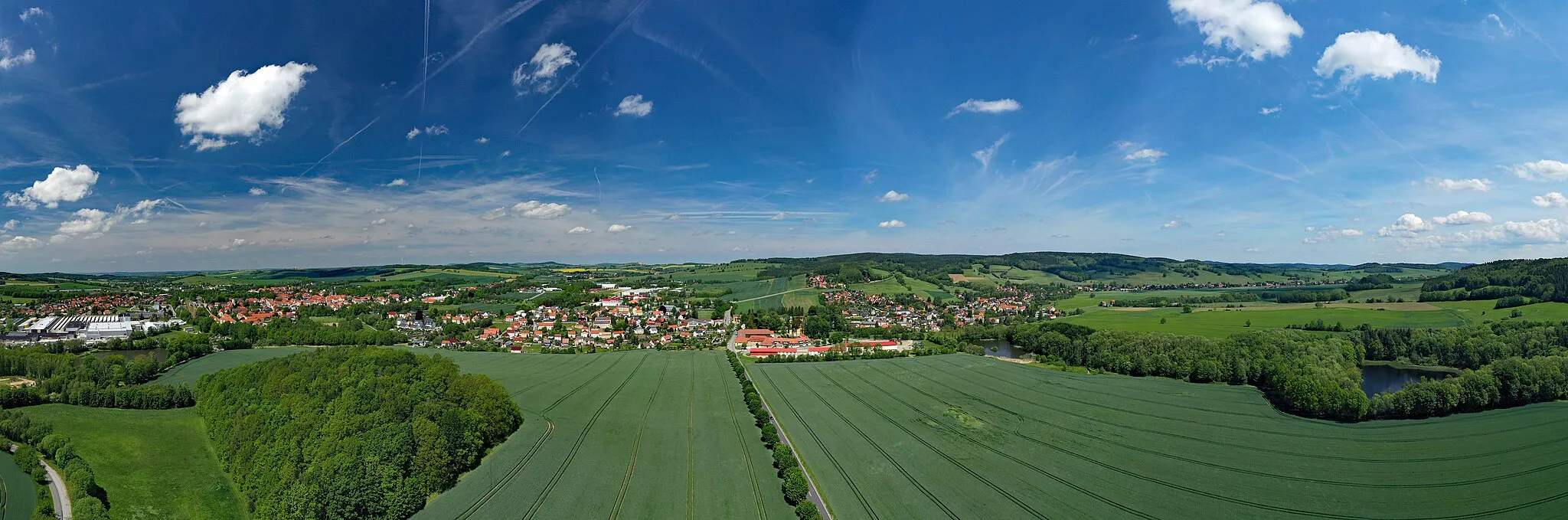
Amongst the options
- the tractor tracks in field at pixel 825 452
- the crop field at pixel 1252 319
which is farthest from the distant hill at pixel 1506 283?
the tractor tracks in field at pixel 825 452

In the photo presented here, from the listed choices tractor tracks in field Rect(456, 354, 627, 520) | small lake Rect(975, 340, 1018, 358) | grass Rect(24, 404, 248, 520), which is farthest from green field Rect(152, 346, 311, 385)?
small lake Rect(975, 340, 1018, 358)

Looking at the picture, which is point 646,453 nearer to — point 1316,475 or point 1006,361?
point 1316,475

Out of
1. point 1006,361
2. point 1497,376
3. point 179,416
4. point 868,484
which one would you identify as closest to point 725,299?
point 1006,361

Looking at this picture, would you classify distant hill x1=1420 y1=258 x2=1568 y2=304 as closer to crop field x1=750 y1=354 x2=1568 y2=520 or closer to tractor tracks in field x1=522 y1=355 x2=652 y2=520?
crop field x1=750 y1=354 x2=1568 y2=520

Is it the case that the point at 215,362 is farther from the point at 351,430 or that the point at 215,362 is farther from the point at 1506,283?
the point at 1506,283

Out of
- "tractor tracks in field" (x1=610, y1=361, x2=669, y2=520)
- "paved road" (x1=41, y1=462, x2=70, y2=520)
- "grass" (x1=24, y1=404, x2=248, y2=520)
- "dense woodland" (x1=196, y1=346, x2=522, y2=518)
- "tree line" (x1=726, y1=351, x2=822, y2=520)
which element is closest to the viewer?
"tree line" (x1=726, y1=351, x2=822, y2=520)

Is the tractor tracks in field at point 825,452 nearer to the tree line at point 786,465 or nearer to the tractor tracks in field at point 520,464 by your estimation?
the tree line at point 786,465

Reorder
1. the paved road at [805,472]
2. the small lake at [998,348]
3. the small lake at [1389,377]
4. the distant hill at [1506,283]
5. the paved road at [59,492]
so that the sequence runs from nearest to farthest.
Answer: the paved road at [805,472]
the paved road at [59,492]
the small lake at [1389,377]
the distant hill at [1506,283]
the small lake at [998,348]

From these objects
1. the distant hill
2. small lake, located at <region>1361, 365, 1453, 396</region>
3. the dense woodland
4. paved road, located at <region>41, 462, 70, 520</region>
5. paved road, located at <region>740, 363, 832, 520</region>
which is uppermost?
the distant hill
